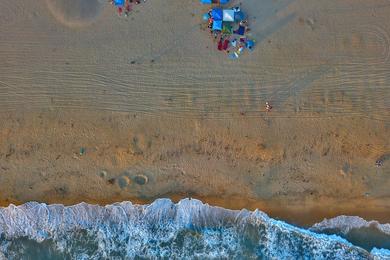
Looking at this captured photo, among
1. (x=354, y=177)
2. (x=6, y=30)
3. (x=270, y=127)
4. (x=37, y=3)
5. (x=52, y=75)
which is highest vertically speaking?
(x=37, y=3)

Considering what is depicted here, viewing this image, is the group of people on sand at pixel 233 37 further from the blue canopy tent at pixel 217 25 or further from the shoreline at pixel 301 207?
the shoreline at pixel 301 207

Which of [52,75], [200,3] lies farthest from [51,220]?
[200,3]

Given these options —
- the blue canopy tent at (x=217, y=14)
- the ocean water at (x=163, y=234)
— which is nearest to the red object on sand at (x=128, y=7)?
the blue canopy tent at (x=217, y=14)

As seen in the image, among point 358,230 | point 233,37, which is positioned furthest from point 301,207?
point 233,37

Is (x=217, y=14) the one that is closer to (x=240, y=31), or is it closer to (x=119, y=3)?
(x=240, y=31)

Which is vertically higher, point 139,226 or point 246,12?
point 246,12

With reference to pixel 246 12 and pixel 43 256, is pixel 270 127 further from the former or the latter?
pixel 43 256
